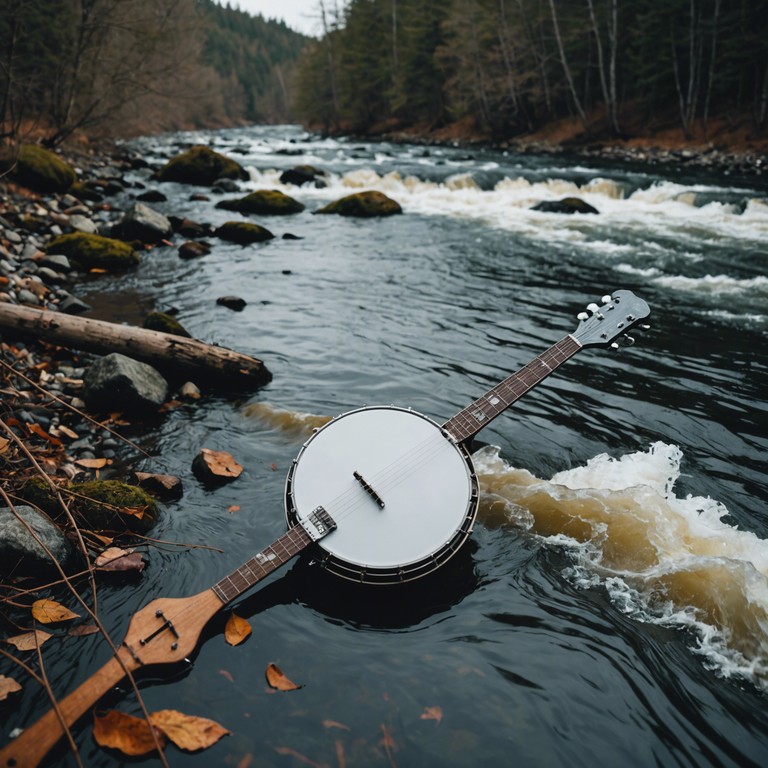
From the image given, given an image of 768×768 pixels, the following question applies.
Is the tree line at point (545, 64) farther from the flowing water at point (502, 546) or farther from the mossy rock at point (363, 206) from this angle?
the flowing water at point (502, 546)

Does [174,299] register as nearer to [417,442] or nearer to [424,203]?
[417,442]

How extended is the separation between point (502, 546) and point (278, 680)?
1587 millimetres

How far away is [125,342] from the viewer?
202 inches

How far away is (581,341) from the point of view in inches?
146

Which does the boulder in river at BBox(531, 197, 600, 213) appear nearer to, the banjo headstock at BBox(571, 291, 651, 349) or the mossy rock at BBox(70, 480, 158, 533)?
the banjo headstock at BBox(571, 291, 651, 349)

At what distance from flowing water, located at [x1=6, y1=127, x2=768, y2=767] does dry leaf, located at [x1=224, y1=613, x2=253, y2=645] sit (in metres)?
0.05

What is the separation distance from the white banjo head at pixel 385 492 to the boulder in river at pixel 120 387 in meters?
2.34

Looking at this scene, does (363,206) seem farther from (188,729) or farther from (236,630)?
(188,729)

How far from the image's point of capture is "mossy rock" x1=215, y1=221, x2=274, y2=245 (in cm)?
1158

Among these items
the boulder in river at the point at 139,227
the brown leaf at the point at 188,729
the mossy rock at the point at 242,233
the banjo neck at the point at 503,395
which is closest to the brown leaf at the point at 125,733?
the brown leaf at the point at 188,729

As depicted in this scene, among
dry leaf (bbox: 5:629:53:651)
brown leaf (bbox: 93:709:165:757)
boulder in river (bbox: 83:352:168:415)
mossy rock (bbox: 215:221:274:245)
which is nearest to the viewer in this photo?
brown leaf (bbox: 93:709:165:757)

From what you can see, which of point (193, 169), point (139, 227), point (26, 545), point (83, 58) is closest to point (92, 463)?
point (26, 545)

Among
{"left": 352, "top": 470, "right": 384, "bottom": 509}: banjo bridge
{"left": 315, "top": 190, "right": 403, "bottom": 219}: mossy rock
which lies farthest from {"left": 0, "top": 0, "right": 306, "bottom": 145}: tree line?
{"left": 352, "top": 470, "right": 384, "bottom": 509}: banjo bridge

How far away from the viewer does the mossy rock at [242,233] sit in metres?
11.6
